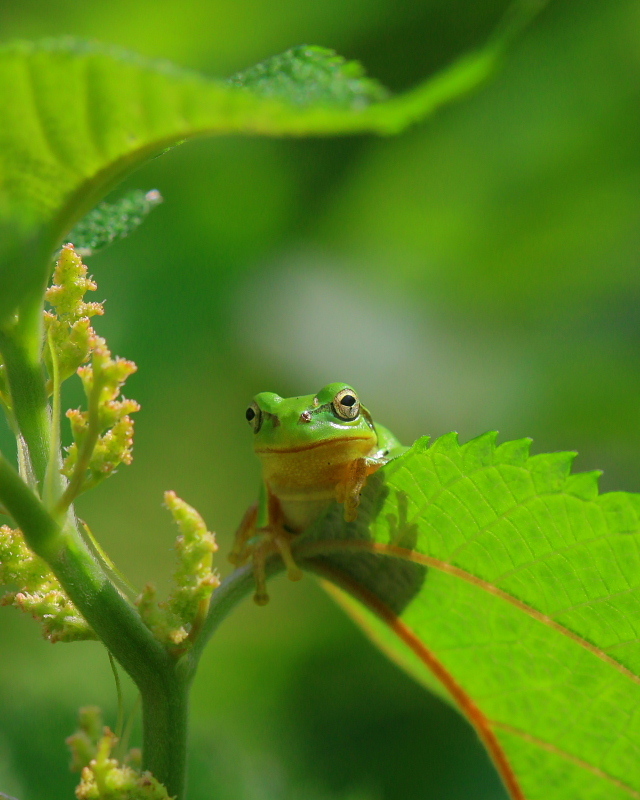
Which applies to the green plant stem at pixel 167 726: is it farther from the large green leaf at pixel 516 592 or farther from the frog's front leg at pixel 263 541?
the large green leaf at pixel 516 592

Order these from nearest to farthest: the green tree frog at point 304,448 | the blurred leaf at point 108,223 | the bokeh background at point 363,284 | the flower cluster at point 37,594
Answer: the flower cluster at point 37,594 → the blurred leaf at point 108,223 → the green tree frog at point 304,448 → the bokeh background at point 363,284

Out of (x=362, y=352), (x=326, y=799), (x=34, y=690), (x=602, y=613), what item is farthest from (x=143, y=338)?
(x=602, y=613)

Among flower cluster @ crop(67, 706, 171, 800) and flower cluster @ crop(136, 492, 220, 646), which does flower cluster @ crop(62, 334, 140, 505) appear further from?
flower cluster @ crop(67, 706, 171, 800)

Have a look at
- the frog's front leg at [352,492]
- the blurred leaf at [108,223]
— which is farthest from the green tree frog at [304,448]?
the blurred leaf at [108,223]

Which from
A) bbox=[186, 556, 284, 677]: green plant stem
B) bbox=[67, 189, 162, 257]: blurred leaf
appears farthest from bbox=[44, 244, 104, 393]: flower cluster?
bbox=[186, 556, 284, 677]: green plant stem

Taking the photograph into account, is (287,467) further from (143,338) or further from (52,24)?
(52,24)

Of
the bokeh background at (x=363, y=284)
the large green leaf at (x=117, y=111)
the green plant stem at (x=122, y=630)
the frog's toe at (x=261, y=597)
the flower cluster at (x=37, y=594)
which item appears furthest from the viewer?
the bokeh background at (x=363, y=284)

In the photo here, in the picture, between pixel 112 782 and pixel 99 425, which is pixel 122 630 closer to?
pixel 112 782
